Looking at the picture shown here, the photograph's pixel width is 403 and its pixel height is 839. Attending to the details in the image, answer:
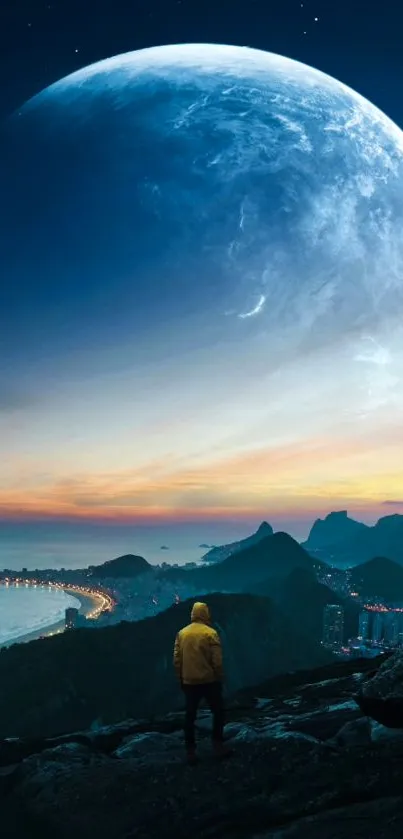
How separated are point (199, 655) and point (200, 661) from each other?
0.51 ft

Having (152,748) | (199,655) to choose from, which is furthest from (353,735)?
(152,748)

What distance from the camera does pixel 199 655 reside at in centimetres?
1205

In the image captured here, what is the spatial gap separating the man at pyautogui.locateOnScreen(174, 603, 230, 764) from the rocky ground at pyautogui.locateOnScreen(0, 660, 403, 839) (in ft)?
5.46

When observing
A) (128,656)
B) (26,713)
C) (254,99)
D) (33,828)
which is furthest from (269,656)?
(33,828)

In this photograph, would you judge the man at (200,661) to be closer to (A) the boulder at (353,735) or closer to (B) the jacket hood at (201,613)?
(B) the jacket hood at (201,613)

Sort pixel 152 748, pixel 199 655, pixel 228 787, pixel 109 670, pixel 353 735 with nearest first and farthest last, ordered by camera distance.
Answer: pixel 228 787
pixel 199 655
pixel 353 735
pixel 152 748
pixel 109 670

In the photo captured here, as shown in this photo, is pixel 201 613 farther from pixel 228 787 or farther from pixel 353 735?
pixel 353 735

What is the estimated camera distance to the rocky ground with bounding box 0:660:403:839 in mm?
10078

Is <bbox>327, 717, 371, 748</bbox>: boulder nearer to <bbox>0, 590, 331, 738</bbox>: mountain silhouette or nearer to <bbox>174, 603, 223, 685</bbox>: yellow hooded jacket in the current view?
<bbox>174, 603, 223, 685</bbox>: yellow hooded jacket

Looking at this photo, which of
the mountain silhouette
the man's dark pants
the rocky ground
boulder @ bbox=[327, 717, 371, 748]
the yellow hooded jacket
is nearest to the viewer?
the rocky ground

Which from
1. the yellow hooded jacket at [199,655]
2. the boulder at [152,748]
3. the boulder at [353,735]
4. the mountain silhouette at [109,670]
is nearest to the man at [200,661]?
the yellow hooded jacket at [199,655]

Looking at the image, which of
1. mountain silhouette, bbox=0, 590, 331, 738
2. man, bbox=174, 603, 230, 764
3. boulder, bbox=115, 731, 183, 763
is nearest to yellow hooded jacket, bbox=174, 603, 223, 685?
man, bbox=174, 603, 230, 764

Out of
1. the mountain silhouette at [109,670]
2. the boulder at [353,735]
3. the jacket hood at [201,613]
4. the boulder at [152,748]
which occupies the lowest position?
the mountain silhouette at [109,670]

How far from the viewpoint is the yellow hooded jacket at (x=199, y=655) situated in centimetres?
1204
